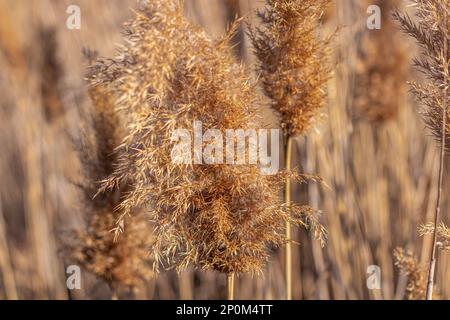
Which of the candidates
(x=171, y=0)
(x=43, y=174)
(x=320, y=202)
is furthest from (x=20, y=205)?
(x=171, y=0)

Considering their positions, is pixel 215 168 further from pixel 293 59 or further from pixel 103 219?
pixel 103 219

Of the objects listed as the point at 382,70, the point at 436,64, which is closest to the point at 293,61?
the point at 436,64

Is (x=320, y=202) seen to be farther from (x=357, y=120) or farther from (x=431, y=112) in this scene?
(x=431, y=112)

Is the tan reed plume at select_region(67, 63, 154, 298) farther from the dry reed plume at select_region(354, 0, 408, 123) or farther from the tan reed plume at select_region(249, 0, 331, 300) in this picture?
the dry reed plume at select_region(354, 0, 408, 123)

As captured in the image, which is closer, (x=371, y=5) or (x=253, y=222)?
(x=253, y=222)

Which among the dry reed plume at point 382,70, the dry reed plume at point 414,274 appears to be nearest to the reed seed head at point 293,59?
the dry reed plume at point 414,274
